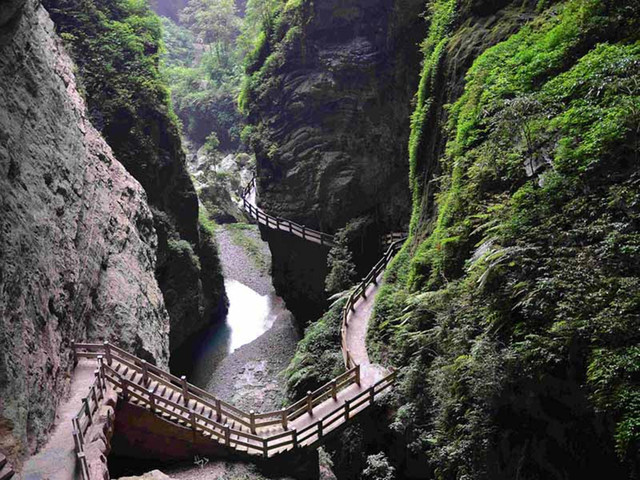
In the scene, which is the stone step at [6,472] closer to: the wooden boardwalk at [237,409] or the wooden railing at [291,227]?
the wooden boardwalk at [237,409]

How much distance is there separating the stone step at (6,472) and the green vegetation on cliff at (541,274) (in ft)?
22.7

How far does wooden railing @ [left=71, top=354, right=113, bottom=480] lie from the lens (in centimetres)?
836

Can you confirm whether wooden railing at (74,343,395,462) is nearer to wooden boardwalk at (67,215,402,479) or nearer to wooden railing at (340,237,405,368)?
wooden boardwalk at (67,215,402,479)

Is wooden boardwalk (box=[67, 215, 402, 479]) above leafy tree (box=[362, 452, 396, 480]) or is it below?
above

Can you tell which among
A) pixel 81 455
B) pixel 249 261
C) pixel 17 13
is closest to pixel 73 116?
pixel 17 13

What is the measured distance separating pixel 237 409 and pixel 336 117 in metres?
18.2

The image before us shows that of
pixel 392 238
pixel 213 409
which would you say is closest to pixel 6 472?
pixel 213 409

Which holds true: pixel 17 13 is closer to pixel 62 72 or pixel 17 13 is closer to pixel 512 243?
pixel 62 72

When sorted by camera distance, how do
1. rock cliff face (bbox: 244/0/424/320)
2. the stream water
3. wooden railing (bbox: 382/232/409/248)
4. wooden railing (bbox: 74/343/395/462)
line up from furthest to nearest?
the stream water
rock cliff face (bbox: 244/0/424/320)
wooden railing (bbox: 382/232/409/248)
wooden railing (bbox: 74/343/395/462)

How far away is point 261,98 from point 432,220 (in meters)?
19.2

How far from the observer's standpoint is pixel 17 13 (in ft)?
39.2

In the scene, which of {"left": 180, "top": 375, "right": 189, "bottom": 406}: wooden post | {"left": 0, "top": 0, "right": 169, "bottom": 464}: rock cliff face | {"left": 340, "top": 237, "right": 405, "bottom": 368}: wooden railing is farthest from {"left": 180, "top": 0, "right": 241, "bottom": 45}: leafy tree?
{"left": 180, "top": 375, "right": 189, "bottom": 406}: wooden post

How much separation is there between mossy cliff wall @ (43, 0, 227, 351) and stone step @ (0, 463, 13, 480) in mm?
15045

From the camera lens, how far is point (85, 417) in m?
9.67
